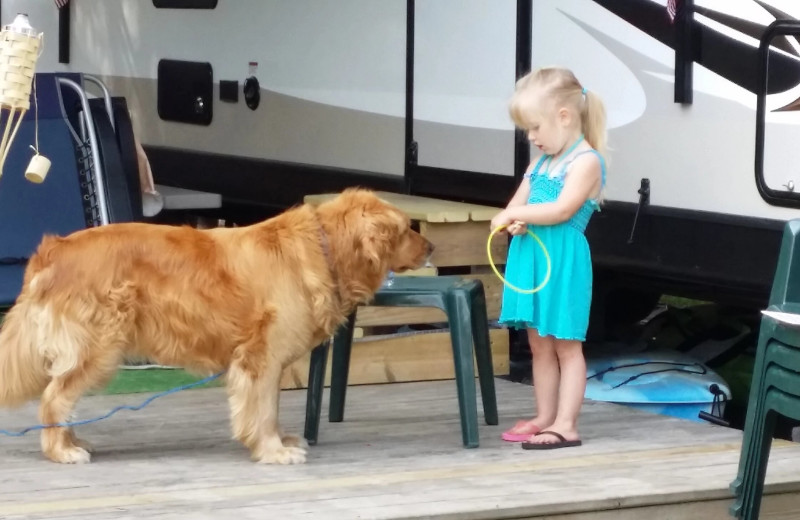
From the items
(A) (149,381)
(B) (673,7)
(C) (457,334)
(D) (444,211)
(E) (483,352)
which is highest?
(B) (673,7)

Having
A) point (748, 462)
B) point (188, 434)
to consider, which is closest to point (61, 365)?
point (188, 434)

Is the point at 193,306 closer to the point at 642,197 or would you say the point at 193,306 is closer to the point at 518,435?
the point at 518,435

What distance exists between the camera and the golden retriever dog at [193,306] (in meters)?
4.58

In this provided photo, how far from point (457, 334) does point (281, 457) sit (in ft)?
2.58

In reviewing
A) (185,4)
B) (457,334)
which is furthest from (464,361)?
(185,4)

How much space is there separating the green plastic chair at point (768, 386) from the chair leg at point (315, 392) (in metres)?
1.56

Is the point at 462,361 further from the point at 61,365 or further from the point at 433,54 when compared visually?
the point at 433,54

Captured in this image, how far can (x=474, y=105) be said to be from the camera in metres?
6.91

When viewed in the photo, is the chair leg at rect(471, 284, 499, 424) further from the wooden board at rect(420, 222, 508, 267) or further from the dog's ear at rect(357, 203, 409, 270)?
the wooden board at rect(420, 222, 508, 267)

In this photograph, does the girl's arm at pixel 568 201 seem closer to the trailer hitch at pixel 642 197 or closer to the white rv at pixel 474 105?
the white rv at pixel 474 105

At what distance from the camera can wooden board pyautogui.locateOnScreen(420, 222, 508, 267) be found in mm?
6324

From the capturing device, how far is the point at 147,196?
685 cm

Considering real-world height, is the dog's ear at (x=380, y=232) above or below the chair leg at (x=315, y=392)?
above

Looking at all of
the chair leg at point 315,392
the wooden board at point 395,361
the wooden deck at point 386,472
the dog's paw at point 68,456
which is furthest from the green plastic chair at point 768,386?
the dog's paw at point 68,456
